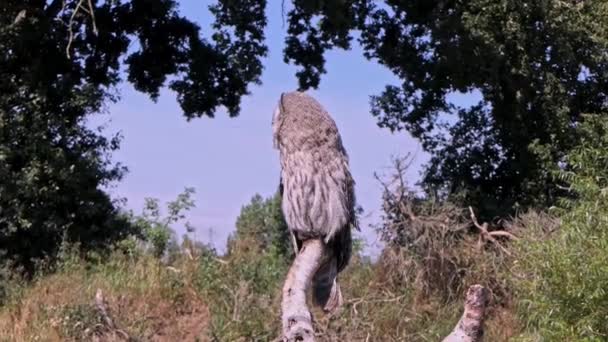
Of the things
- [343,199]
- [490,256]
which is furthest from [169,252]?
[343,199]

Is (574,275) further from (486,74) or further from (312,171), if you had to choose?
(486,74)

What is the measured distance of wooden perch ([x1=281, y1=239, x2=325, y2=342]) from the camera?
15.4 feet

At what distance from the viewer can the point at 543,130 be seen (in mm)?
15031

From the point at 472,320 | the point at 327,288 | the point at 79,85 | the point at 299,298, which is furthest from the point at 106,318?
the point at 472,320

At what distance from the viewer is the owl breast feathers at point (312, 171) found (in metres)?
5.22

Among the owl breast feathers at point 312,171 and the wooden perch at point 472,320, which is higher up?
the owl breast feathers at point 312,171

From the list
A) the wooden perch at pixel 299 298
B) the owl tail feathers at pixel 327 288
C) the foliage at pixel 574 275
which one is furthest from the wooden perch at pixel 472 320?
the foliage at pixel 574 275

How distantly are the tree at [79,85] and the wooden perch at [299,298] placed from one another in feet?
32.0

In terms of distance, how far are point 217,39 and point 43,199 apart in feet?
9.92

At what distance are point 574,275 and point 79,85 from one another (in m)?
8.53

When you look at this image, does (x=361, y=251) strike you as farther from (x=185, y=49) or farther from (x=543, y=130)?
(x=185, y=49)

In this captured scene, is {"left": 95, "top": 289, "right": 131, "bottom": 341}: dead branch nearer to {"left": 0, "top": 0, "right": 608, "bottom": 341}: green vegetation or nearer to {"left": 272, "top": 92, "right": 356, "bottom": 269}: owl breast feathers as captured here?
{"left": 0, "top": 0, "right": 608, "bottom": 341}: green vegetation

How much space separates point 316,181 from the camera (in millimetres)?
5258

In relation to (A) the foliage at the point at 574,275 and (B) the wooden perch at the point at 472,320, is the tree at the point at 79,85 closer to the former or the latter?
(A) the foliage at the point at 574,275
